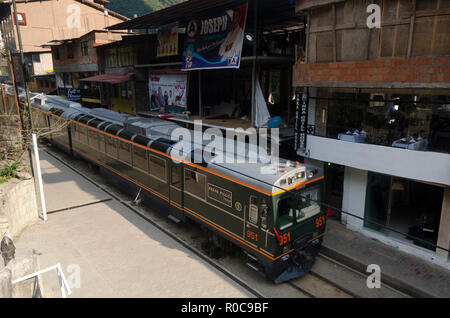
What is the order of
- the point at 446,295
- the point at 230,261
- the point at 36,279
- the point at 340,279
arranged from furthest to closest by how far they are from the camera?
1. the point at 230,261
2. the point at 340,279
3. the point at 446,295
4. the point at 36,279

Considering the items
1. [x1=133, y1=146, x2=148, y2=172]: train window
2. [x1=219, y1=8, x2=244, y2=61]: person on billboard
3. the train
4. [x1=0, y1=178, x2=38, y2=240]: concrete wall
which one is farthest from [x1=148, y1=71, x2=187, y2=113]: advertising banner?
[x1=0, y1=178, x2=38, y2=240]: concrete wall

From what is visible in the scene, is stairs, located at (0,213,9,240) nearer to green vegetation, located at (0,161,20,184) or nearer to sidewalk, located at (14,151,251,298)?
sidewalk, located at (14,151,251,298)

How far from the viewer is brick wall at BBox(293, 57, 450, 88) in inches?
322

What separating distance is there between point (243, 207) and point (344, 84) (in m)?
5.09

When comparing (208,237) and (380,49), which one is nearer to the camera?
(380,49)

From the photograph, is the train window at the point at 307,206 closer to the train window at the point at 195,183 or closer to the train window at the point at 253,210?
the train window at the point at 253,210

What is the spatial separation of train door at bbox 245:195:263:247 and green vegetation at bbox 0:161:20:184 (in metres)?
8.71

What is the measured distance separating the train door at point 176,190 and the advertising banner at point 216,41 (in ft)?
18.3

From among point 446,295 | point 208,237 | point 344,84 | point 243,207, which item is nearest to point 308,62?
point 344,84

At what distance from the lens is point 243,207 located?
820cm

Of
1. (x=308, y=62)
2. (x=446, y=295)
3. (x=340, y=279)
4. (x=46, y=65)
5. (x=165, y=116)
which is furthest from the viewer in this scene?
(x=46, y=65)

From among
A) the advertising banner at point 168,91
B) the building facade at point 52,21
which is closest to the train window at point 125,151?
the advertising banner at point 168,91

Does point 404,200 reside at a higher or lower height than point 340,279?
higher

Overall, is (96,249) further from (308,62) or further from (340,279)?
(308,62)
